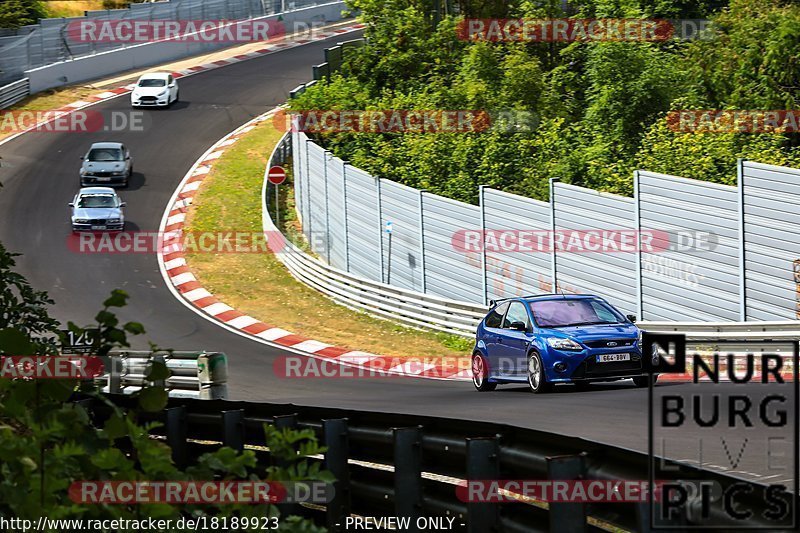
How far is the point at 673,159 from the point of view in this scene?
29.0 metres

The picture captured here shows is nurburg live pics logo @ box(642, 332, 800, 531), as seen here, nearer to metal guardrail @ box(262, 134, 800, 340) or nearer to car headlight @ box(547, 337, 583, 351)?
car headlight @ box(547, 337, 583, 351)

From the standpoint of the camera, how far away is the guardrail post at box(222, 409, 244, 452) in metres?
9.27

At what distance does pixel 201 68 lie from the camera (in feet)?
196

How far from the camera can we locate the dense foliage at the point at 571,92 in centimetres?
3092

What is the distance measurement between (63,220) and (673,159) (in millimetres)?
20702

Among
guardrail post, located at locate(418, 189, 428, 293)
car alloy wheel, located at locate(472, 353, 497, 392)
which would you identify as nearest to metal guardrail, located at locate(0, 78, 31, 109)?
guardrail post, located at locate(418, 189, 428, 293)

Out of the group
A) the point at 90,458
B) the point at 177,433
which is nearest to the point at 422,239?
the point at 177,433

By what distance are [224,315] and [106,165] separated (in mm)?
12867

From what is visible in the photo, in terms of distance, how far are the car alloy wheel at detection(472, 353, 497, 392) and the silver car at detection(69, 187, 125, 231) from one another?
20791 mm

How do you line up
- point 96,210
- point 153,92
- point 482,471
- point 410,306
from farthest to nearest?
point 153,92
point 96,210
point 410,306
point 482,471

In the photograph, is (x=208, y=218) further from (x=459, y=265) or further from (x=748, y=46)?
(x=748, y=46)

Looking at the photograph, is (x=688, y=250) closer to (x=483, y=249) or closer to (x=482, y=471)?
(x=483, y=249)

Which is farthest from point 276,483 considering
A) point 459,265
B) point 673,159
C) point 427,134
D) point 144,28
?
point 144,28

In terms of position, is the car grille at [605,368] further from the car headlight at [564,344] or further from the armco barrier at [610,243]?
the armco barrier at [610,243]
